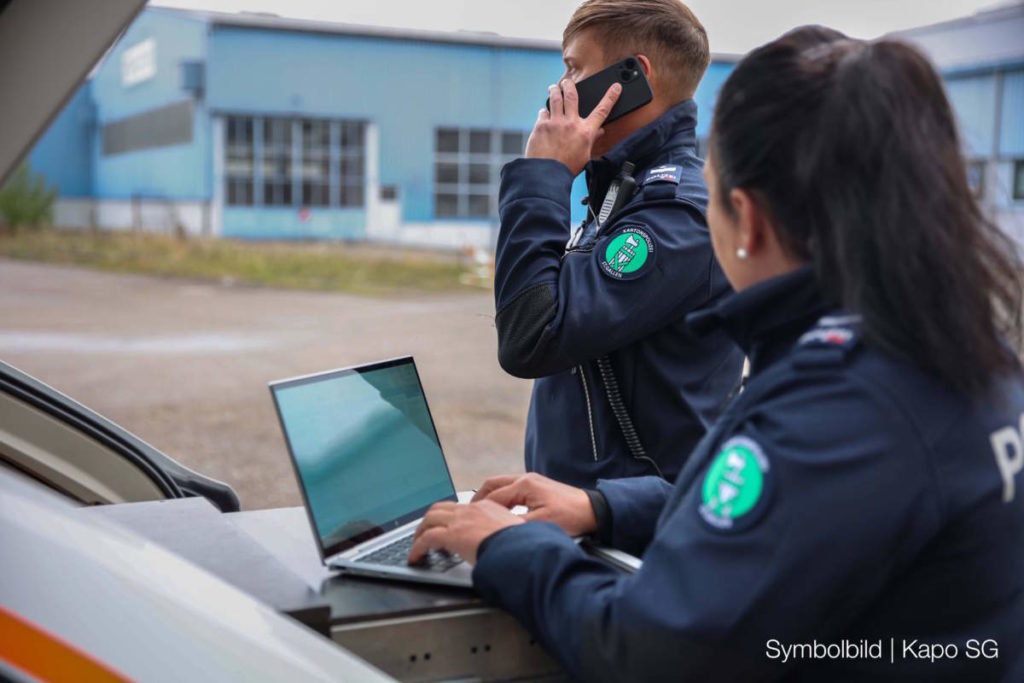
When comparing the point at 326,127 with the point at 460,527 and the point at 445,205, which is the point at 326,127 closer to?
the point at 445,205

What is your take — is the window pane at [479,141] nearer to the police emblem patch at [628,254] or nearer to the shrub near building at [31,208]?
the shrub near building at [31,208]

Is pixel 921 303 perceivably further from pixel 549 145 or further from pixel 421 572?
pixel 549 145

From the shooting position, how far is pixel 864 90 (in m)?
0.95

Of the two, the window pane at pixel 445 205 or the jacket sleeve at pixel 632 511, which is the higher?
the jacket sleeve at pixel 632 511

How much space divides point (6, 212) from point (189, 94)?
454 centimetres

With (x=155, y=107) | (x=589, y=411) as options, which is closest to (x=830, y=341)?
(x=589, y=411)

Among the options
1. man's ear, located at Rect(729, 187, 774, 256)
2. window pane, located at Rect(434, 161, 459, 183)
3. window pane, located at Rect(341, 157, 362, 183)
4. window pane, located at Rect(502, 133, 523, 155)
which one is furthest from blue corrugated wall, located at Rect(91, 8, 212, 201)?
man's ear, located at Rect(729, 187, 774, 256)

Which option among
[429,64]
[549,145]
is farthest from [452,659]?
[429,64]

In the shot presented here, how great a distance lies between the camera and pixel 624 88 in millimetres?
1695

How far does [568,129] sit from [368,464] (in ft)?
2.06

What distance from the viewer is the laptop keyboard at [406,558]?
1.24m

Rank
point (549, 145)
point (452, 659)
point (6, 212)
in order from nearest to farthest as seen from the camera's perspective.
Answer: point (452, 659) → point (549, 145) → point (6, 212)

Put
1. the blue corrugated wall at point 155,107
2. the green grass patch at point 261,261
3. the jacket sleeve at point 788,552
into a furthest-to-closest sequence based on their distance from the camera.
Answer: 1. the blue corrugated wall at point 155,107
2. the green grass patch at point 261,261
3. the jacket sleeve at point 788,552

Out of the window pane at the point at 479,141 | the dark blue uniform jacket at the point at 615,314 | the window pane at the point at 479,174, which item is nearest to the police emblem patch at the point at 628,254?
the dark blue uniform jacket at the point at 615,314
